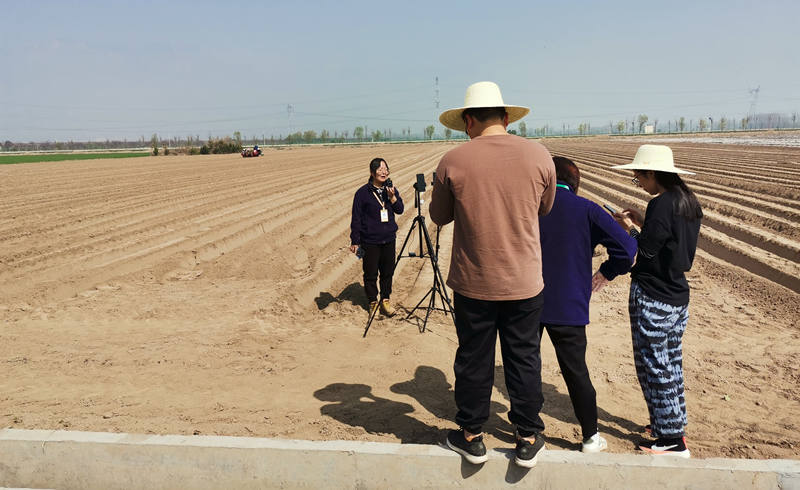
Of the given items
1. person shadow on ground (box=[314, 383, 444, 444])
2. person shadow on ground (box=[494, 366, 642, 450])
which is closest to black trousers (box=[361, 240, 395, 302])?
person shadow on ground (box=[314, 383, 444, 444])

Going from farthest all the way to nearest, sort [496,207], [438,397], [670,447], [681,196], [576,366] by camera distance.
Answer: [438,397], [670,447], [576,366], [681,196], [496,207]

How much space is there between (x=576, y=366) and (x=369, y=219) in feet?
11.0

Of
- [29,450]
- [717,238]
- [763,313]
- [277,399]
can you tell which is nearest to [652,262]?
[277,399]

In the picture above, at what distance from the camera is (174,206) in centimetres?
1414

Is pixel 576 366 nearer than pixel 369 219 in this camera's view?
Yes

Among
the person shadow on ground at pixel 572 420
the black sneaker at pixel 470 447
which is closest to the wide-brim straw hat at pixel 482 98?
the black sneaker at pixel 470 447

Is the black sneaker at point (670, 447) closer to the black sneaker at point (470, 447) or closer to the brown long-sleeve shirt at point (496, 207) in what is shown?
the black sneaker at point (470, 447)

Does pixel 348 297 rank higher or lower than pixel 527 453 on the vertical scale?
lower

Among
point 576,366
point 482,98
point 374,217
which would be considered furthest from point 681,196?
point 374,217

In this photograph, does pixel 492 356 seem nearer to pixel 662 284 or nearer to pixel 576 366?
pixel 576 366

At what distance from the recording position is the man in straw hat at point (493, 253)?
235 centimetres

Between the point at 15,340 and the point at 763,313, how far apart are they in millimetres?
8764

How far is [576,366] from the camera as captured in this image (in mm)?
2879

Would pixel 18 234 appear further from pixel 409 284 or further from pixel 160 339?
pixel 409 284
